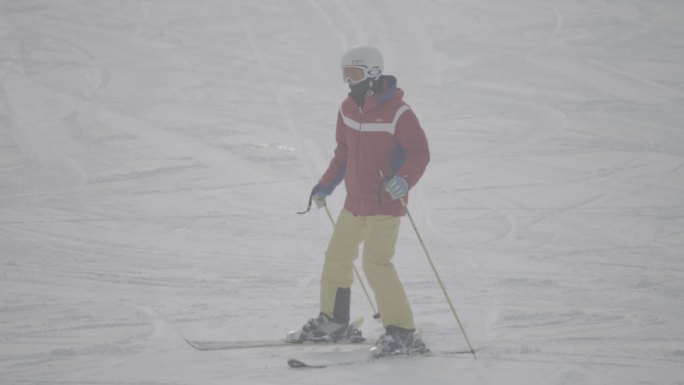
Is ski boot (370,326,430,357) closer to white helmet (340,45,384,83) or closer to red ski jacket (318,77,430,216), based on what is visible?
red ski jacket (318,77,430,216)

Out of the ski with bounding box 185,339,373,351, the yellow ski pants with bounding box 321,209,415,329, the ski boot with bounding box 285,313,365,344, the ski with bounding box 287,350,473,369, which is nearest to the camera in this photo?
the ski with bounding box 287,350,473,369

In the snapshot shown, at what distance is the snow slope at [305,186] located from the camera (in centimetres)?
521

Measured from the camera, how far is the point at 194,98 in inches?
487

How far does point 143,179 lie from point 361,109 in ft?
15.5

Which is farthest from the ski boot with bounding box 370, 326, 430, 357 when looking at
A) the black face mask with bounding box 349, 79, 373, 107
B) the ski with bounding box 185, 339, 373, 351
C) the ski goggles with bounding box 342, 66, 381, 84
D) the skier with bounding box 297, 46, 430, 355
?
the ski goggles with bounding box 342, 66, 381, 84

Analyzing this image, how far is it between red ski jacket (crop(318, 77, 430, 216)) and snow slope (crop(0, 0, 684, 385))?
3.02 feet

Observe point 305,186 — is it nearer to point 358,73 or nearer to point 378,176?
point 378,176

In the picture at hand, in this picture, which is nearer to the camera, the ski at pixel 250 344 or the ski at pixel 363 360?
the ski at pixel 363 360

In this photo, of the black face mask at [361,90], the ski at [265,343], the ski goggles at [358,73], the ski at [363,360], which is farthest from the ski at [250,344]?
the ski goggles at [358,73]

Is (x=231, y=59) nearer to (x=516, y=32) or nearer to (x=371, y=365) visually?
(x=516, y=32)

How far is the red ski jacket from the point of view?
15.8 feet

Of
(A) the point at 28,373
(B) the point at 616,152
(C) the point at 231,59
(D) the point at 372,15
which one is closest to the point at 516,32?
(D) the point at 372,15

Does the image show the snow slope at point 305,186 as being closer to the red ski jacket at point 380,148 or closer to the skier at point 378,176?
the skier at point 378,176

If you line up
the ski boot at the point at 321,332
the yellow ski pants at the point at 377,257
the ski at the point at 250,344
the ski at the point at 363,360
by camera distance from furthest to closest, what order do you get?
the ski boot at the point at 321,332 < the ski at the point at 250,344 < the yellow ski pants at the point at 377,257 < the ski at the point at 363,360
